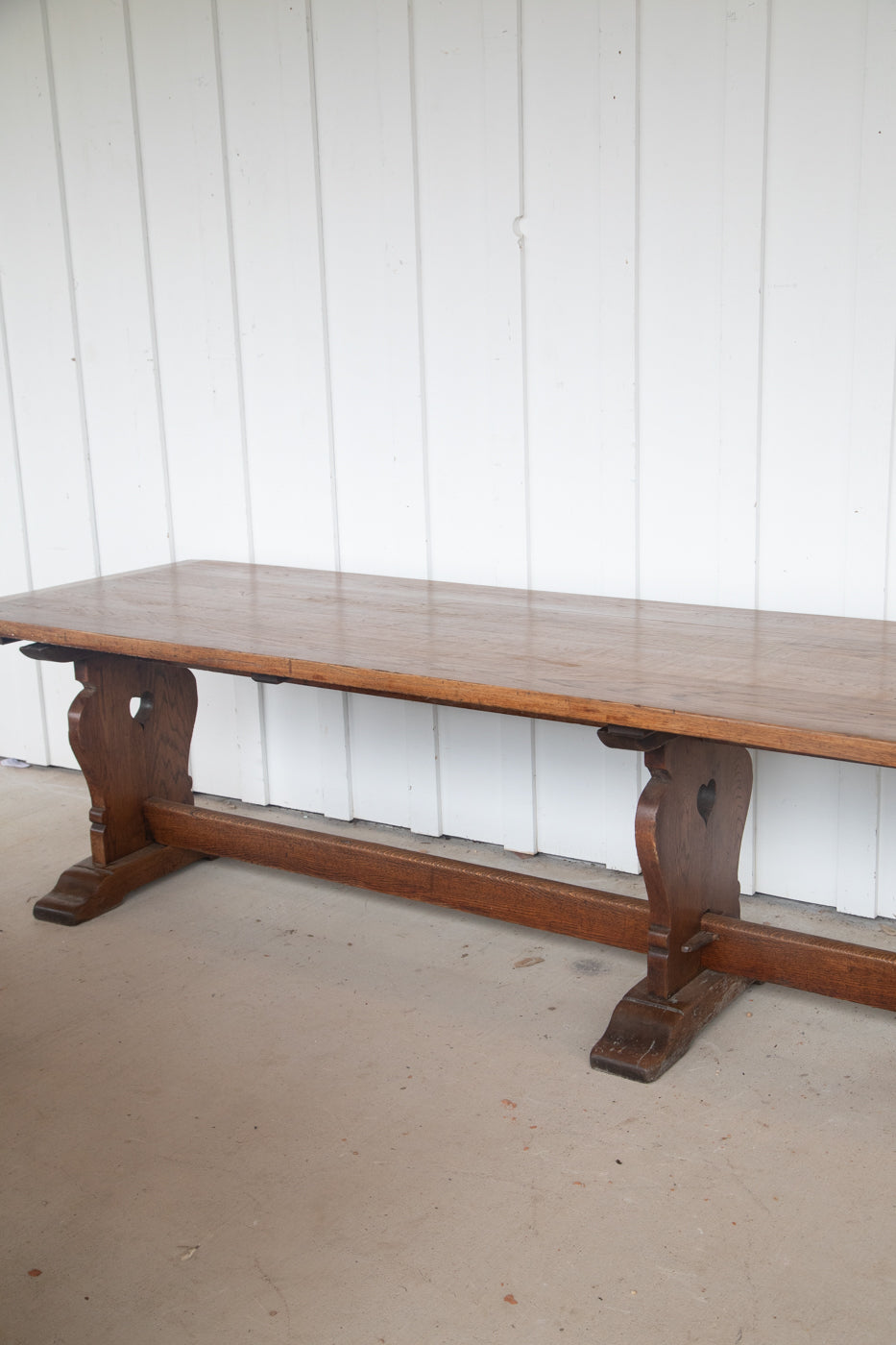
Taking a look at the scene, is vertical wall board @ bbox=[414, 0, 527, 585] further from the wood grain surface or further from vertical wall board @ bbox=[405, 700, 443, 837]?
vertical wall board @ bbox=[405, 700, 443, 837]

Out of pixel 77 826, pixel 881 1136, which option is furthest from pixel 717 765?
pixel 77 826

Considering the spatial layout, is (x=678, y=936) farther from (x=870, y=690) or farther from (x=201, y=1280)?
(x=201, y=1280)

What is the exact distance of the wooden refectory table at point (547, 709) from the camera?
6.67 feet

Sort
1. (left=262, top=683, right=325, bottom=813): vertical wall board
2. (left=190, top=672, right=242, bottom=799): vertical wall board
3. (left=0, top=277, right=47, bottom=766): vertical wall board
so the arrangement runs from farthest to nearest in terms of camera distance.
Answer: (left=0, top=277, right=47, bottom=766): vertical wall board, (left=190, top=672, right=242, bottom=799): vertical wall board, (left=262, top=683, right=325, bottom=813): vertical wall board

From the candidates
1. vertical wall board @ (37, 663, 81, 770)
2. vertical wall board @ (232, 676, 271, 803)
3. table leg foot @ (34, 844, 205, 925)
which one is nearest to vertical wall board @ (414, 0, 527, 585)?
vertical wall board @ (232, 676, 271, 803)

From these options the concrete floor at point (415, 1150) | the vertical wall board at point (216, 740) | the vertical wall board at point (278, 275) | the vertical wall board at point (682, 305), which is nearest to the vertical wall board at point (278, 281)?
the vertical wall board at point (278, 275)

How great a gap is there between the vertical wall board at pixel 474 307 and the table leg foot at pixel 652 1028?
92cm

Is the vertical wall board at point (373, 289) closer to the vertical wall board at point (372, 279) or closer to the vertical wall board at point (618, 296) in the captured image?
the vertical wall board at point (372, 279)

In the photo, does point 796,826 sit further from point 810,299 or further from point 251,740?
point 251,740

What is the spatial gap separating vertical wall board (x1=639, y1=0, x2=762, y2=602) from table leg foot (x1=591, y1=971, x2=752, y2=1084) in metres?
0.95

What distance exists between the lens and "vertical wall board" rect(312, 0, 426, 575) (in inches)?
120

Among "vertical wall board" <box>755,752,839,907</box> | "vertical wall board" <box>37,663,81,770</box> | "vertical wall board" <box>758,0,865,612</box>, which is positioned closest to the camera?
"vertical wall board" <box>758,0,865,612</box>

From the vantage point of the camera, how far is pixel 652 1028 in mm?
2309

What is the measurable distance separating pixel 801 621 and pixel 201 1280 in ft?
5.25
